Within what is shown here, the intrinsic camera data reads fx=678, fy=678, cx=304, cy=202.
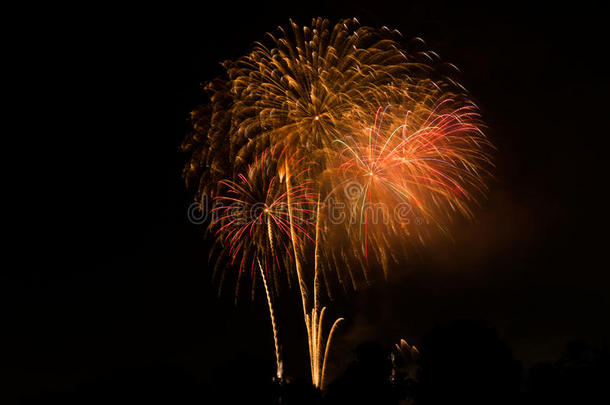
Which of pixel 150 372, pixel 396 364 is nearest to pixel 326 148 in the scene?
pixel 396 364

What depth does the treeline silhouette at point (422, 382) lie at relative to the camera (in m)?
26.6

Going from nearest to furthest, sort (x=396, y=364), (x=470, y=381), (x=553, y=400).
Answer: (x=553, y=400) < (x=470, y=381) < (x=396, y=364)

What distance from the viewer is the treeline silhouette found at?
26.6m

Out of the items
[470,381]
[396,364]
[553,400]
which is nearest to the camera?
[553,400]

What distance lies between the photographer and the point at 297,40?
30.4 meters

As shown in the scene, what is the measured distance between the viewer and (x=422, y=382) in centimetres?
2839

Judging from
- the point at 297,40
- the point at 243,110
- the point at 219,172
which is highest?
the point at 297,40

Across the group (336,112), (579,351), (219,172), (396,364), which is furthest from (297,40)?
(579,351)

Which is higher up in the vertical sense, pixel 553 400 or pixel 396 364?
pixel 396 364

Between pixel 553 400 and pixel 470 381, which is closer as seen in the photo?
pixel 553 400

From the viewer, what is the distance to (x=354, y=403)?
2798 cm

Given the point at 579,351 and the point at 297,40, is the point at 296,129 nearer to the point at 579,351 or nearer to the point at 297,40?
the point at 297,40

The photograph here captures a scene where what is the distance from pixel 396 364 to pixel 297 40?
598 inches

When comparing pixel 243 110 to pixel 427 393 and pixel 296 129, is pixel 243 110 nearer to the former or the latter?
pixel 296 129
